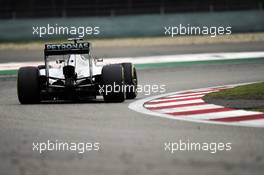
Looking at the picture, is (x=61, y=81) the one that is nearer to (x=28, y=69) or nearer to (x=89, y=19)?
(x=28, y=69)

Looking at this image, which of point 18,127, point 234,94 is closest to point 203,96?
point 234,94

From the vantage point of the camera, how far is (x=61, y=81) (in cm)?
1484

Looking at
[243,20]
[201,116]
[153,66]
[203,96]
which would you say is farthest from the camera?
[243,20]

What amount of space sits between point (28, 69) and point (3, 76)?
804 cm

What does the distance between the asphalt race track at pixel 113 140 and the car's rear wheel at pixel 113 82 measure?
0.83ft

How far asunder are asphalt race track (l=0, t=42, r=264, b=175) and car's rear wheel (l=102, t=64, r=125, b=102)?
0.25 m

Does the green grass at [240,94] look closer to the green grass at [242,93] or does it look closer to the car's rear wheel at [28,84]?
the green grass at [242,93]

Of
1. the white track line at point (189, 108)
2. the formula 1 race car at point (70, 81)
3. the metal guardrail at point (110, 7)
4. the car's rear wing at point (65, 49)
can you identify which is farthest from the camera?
the metal guardrail at point (110, 7)

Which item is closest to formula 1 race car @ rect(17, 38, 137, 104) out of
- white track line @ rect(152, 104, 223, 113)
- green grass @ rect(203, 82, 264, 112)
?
white track line @ rect(152, 104, 223, 113)

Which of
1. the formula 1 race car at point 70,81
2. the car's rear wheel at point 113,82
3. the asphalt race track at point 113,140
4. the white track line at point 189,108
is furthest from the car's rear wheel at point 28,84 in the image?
the white track line at point 189,108

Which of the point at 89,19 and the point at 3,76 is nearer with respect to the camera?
the point at 3,76

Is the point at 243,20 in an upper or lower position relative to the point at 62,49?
lower

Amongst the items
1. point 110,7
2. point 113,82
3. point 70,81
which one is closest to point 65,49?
point 70,81

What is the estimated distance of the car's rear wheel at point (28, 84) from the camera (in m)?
14.6
